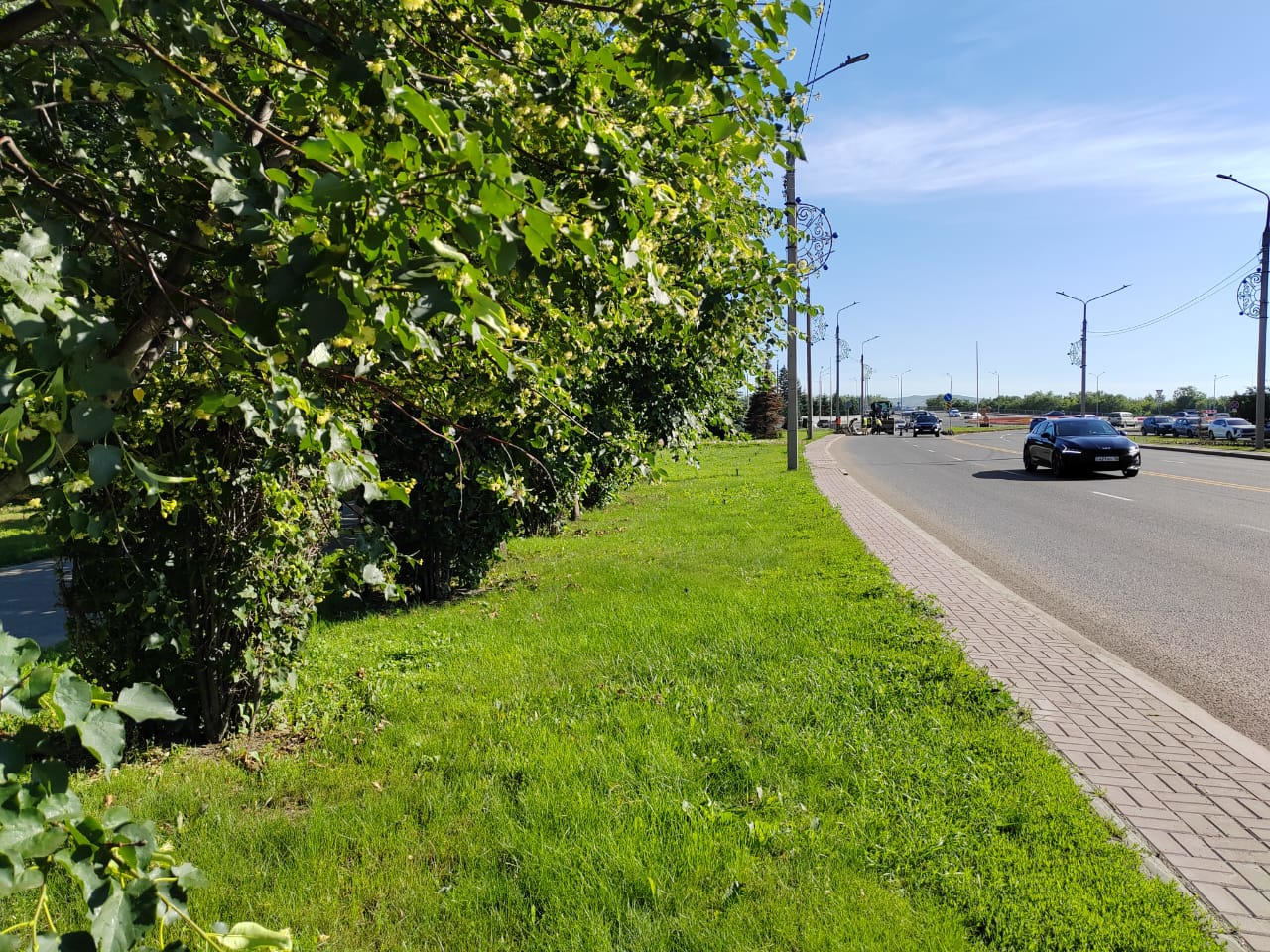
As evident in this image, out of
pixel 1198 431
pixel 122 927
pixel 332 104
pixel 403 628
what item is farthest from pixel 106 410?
pixel 1198 431

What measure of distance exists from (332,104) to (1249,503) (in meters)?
17.1

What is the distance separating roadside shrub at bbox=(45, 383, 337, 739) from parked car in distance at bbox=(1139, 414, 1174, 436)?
62.9 meters

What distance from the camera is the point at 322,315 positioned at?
133 cm

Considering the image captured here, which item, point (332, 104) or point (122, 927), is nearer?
point (122, 927)

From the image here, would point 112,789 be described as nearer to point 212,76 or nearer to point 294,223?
point 212,76

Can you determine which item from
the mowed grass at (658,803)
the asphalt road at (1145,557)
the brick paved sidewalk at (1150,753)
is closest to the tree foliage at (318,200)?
the mowed grass at (658,803)

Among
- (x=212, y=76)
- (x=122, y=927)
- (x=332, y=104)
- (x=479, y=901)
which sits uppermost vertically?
(x=212, y=76)

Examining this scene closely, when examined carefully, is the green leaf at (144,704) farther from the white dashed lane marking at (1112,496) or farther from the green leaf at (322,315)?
the white dashed lane marking at (1112,496)

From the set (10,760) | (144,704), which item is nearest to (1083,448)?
(144,704)

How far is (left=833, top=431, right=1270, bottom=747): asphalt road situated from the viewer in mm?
6004

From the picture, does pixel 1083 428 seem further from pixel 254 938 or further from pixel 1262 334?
pixel 254 938

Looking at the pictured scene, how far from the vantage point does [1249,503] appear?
14414 mm

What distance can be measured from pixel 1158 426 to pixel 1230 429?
13974 mm

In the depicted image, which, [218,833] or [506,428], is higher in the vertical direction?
[506,428]
